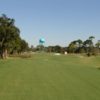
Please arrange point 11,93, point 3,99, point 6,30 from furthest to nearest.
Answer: point 6,30 < point 11,93 < point 3,99

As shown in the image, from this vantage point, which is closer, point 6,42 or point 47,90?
point 47,90

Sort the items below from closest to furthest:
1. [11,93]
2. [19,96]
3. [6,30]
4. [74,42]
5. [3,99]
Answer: [3,99]
[19,96]
[11,93]
[6,30]
[74,42]

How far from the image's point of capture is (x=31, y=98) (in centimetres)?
1352

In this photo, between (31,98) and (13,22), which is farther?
(13,22)

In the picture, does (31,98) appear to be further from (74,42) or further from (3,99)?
(74,42)

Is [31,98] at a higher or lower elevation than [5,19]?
lower

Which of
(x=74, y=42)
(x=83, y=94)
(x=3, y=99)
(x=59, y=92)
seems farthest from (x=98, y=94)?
(x=74, y=42)

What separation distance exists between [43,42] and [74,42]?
26.8 meters

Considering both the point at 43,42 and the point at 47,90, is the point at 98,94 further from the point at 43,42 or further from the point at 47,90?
the point at 43,42

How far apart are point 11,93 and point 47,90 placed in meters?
1.96

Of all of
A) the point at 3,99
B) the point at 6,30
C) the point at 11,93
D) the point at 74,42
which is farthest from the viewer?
the point at 74,42

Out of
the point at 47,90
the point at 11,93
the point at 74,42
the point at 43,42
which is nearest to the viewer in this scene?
the point at 11,93

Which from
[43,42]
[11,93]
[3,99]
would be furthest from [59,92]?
[43,42]

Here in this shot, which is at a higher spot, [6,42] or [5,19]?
[5,19]
